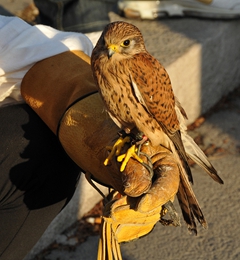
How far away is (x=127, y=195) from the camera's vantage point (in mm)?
1912

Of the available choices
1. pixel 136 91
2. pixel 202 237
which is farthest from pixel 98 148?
pixel 202 237

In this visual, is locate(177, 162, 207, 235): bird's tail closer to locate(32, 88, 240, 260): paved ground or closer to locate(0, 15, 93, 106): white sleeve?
locate(0, 15, 93, 106): white sleeve

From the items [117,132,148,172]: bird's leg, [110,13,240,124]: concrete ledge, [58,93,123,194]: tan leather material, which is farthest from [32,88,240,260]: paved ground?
[117,132,148,172]: bird's leg

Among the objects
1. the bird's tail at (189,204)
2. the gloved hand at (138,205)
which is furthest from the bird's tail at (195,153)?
the gloved hand at (138,205)

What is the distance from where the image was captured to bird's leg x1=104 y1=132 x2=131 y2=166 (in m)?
2.04

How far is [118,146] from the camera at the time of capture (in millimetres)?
2096

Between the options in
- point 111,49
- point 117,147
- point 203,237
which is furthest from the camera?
point 203,237

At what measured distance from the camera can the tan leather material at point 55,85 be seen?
7.54 ft

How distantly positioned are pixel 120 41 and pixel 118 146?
0.43 meters

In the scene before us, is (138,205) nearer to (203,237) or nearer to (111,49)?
(111,49)

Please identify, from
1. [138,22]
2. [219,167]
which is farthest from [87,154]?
[138,22]

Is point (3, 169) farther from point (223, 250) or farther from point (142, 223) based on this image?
point (223, 250)

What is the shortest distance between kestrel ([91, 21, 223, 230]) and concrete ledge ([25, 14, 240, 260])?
1.74 m

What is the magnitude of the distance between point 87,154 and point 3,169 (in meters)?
0.38
